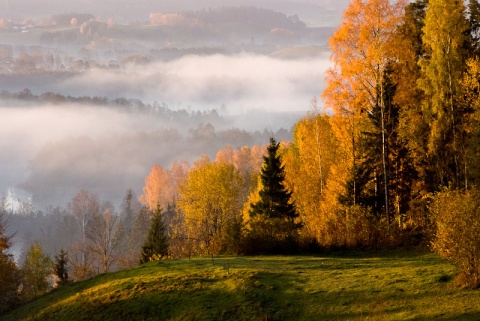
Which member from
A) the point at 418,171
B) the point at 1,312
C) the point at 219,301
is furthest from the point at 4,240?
the point at 418,171

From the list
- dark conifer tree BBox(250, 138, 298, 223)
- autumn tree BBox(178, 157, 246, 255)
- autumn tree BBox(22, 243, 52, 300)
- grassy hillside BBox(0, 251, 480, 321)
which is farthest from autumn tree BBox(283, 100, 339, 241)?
autumn tree BBox(22, 243, 52, 300)

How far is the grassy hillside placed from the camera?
1864 cm

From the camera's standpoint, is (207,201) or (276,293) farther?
(207,201)

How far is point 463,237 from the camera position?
18766 millimetres

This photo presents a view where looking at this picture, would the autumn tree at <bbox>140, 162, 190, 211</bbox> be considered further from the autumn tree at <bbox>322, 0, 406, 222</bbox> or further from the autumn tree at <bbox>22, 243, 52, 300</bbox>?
the autumn tree at <bbox>322, 0, 406, 222</bbox>

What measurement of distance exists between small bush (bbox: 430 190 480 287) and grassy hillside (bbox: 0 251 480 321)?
77cm

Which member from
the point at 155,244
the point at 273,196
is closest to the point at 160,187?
the point at 155,244

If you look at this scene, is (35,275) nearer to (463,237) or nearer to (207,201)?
(207,201)

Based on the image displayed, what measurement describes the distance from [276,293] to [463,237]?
7912 mm

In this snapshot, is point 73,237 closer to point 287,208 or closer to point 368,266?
point 287,208

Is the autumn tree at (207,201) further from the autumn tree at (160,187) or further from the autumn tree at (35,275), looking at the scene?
the autumn tree at (160,187)

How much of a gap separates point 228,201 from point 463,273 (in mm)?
47532

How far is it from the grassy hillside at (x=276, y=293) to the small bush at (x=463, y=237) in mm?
769

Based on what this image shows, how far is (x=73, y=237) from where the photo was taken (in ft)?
643
